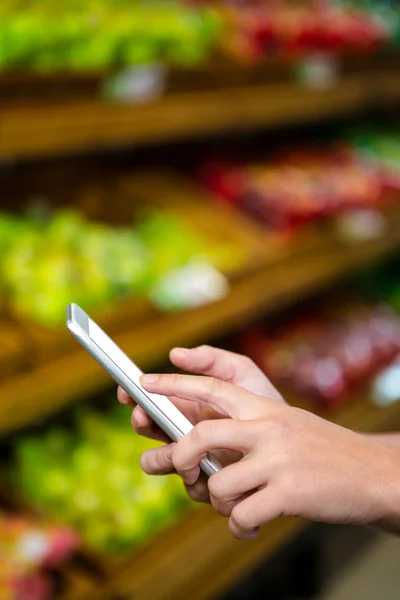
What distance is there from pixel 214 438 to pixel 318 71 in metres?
1.89

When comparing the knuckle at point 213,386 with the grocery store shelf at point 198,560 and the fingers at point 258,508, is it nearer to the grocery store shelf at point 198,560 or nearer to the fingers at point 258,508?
the fingers at point 258,508

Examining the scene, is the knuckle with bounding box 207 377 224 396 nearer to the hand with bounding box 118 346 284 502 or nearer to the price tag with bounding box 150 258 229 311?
the hand with bounding box 118 346 284 502

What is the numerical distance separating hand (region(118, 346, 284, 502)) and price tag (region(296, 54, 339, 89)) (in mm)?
1582

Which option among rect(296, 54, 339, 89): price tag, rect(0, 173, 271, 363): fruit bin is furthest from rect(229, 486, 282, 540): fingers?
rect(296, 54, 339, 89): price tag

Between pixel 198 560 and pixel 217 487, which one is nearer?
pixel 217 487

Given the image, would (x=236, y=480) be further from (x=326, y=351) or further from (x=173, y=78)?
(x=326, y=351)

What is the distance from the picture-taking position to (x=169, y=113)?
1667mm

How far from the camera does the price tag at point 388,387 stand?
7.39 feet

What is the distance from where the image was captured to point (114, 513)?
148 centimetres

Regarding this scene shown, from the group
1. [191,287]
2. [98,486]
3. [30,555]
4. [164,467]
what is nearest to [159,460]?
[164,467]

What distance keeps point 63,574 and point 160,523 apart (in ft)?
0.89

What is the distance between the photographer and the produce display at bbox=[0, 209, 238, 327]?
1472mm

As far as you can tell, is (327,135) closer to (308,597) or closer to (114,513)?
(308,597)

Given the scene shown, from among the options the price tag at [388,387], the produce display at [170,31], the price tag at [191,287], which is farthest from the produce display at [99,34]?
the price tag at [388,387]
